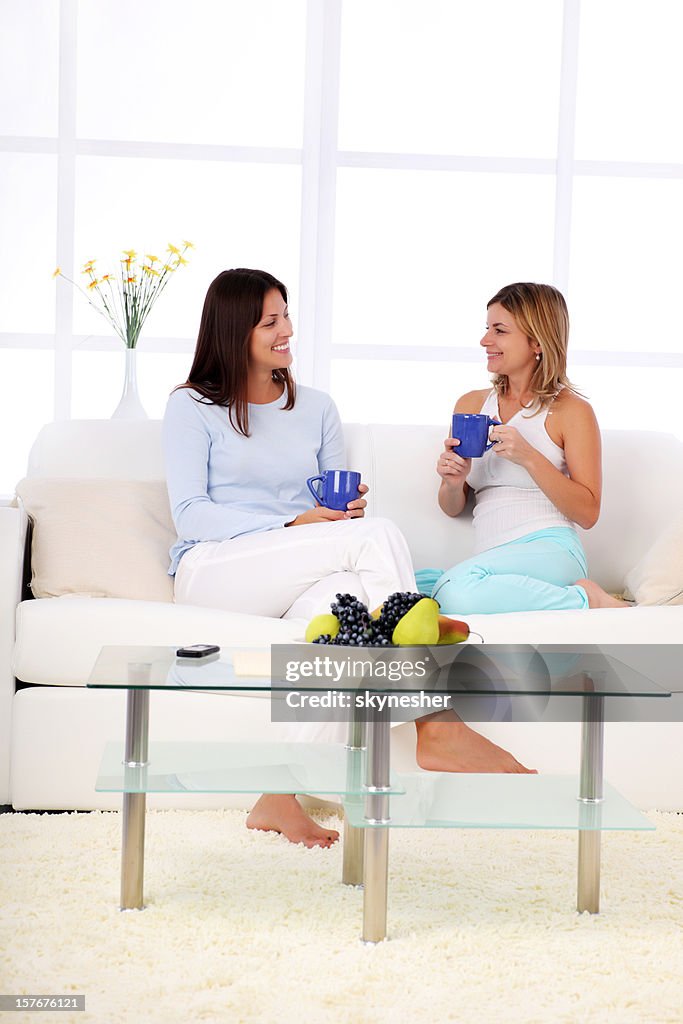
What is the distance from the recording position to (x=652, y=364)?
15.7 feet

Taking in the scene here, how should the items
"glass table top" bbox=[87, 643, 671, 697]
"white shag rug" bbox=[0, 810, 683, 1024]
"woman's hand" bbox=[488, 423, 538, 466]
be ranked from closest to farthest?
"white shag rug" bbox=[0, 810, 683, 1024] → "glass table top" bbox=[87, 643, 671, 697] → "woman's hand" bbox=[488, 423, 538, 466]

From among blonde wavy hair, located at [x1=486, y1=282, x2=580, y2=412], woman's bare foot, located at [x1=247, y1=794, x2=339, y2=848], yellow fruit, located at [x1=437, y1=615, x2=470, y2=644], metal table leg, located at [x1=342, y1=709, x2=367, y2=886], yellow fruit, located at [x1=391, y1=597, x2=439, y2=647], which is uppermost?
blonde wavy hair, located at [x1=486, y1=282, x2=580, y2=412]

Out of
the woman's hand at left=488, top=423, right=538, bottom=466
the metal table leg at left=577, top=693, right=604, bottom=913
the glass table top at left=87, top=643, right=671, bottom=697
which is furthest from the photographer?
the woman's hand at left=488, top=423, right=538, bottom=466

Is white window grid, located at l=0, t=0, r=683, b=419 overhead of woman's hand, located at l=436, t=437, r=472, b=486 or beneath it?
overhead

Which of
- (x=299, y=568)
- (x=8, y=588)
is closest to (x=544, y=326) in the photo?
(x=299, y=568)

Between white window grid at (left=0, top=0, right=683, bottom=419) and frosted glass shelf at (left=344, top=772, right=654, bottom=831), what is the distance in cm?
291

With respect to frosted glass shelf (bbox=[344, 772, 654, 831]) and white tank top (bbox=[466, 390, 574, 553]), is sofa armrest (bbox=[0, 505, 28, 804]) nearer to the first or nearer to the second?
frosted glass shelf (bbox=[344, 772, 654, 831])

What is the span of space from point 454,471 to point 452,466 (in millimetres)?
15

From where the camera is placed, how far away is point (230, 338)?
296 centimetres

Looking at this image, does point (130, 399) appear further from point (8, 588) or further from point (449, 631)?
point (449, 631)

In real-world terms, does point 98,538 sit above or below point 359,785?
above

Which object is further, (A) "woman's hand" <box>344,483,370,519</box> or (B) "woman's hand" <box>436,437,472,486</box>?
(B) "woman's hand" <box>436,437,472,486</box>

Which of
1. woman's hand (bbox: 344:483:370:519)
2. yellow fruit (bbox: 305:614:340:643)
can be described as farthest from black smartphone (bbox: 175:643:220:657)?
woman's hand (bbox: 344:483:370:519)

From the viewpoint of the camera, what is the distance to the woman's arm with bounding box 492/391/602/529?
285cm
